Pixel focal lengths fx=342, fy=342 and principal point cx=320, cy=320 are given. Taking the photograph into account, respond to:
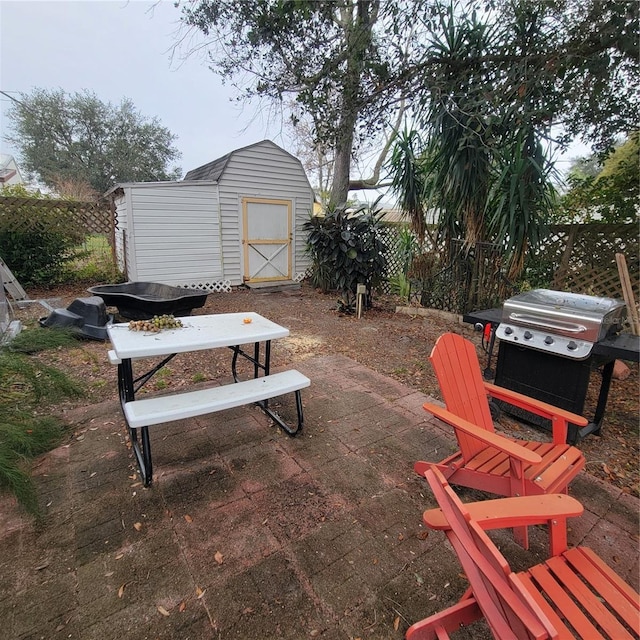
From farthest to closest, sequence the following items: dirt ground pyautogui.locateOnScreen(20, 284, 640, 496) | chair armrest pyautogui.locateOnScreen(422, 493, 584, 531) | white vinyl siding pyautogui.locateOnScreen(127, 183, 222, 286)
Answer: white vinyl siding pyautogui.locateOnScreen(127, 183, 222, 286) < dirt ground pyautogui.locateOnScreen(20, 284, 640, 496) < chair armrest pyautogui.locateOnScreen(422, 493, 584, 531)

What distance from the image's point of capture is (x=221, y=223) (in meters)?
7.28

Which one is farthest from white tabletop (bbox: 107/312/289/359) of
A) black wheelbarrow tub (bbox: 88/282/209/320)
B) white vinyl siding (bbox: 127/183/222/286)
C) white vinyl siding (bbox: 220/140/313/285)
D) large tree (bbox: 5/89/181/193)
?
large tree (bbox: 5/89/181/193)

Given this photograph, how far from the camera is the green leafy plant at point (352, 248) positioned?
5.74m

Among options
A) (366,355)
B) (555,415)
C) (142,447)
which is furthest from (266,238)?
(555,415)

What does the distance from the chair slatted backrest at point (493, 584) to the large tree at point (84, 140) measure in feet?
70.6

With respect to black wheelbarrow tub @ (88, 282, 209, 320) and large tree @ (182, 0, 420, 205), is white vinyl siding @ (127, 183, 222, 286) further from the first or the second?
large tree @ (182, 0, 420, 205)

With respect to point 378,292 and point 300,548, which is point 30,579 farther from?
point 378,292

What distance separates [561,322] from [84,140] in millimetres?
22684

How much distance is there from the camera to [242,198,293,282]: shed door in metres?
7.64

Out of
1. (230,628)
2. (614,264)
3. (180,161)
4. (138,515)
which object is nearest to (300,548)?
(230,628)

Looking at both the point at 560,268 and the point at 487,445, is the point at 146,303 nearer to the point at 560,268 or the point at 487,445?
the point at 487,445

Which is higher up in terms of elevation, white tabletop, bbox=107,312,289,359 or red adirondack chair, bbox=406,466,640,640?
white tabletop, bbox=107,312,289,359

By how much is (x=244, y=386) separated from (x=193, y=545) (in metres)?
0.92

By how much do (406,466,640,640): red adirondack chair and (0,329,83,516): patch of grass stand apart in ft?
5.38
